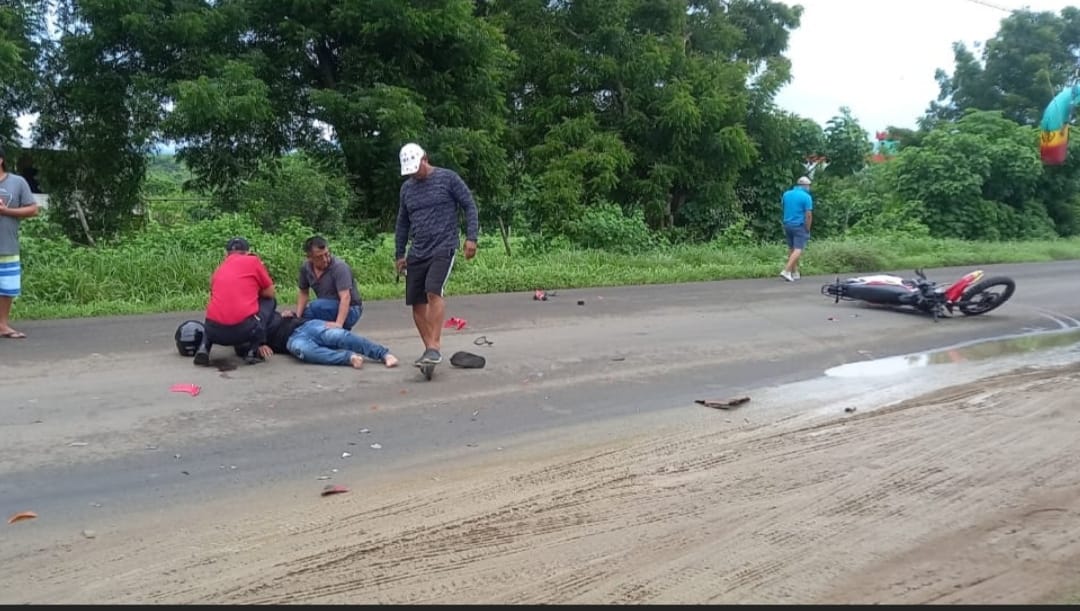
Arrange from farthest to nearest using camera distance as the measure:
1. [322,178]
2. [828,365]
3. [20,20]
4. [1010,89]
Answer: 1. [1010,89]
2. [322,178]
3. [20,20]
4. [828,365]

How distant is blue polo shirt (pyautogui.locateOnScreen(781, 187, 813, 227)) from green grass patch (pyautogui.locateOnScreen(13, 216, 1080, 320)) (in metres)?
1.42

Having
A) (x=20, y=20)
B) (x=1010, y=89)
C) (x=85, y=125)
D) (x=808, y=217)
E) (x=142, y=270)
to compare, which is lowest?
(x=142, y=270)

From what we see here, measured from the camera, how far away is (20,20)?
46.5 feet

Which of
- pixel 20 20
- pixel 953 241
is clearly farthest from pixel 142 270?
pixel 953 241

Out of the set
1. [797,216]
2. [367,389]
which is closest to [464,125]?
[797,216]

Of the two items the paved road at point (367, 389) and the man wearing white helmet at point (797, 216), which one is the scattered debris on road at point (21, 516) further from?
the man wearing white helmet at point (797, 216)

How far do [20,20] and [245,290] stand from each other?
10017 mm

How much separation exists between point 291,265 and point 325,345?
18.0 ft

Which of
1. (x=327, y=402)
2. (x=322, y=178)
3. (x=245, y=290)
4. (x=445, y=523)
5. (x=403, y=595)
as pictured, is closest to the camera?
(x=403, y=595)

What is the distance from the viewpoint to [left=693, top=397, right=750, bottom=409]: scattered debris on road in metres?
6.67

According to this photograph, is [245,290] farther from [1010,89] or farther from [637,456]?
[1010,89]

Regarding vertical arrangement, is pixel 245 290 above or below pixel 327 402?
above

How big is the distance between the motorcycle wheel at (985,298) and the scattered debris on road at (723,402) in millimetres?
5924

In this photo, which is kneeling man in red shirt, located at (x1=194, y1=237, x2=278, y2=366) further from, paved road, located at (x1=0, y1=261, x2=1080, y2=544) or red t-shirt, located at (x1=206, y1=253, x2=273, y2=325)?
paved road, located at (x1=0, y1=261, x2=1080, y2=544)
